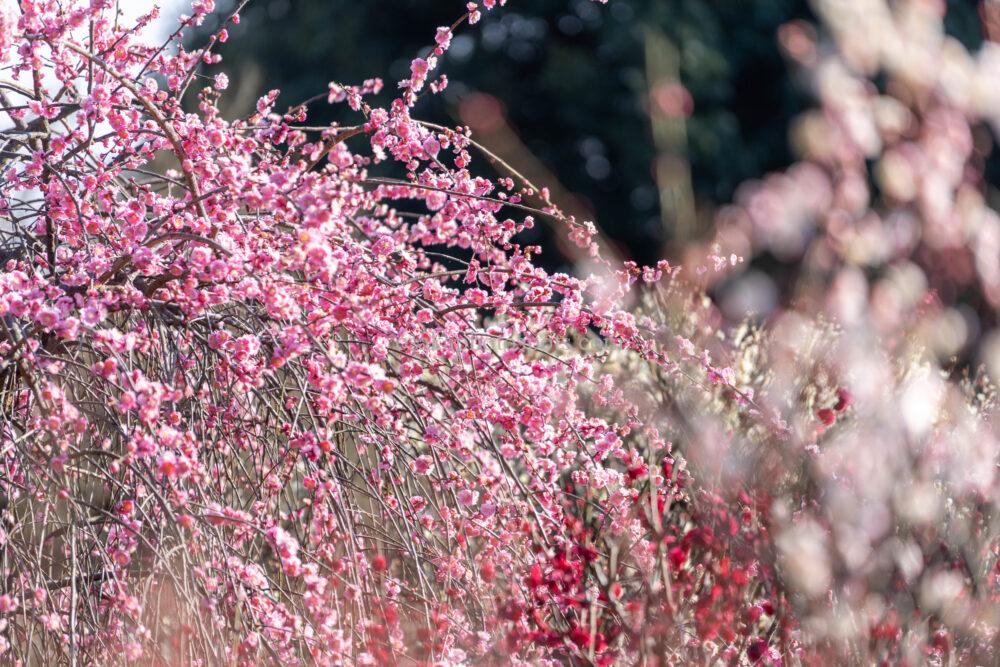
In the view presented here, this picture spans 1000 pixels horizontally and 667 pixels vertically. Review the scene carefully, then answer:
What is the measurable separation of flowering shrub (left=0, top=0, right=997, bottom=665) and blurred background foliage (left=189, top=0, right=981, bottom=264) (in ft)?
23.4

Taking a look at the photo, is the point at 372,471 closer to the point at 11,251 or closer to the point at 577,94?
the point at 11,251

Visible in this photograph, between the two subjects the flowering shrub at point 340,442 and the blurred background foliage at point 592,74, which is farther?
the blurred background foliage at point 592,74

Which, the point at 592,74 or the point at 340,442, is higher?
the point at 592,74

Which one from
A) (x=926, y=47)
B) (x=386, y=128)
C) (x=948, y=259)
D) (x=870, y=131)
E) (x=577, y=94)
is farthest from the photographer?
(x=577, y=94)

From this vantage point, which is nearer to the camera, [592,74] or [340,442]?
[340,442]

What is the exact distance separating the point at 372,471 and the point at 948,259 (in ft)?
6.55

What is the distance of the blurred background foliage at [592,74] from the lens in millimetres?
12078

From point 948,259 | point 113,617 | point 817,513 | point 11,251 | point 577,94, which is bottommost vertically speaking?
point 113,617

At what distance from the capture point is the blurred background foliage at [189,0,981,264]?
12078mm

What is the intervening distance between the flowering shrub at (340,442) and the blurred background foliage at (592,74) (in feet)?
23.4

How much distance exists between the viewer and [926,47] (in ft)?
4.64

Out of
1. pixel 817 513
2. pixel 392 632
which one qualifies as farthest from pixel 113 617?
pixel 817 513

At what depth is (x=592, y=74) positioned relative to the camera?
12.7 meters

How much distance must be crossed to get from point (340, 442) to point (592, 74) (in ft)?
31.7
